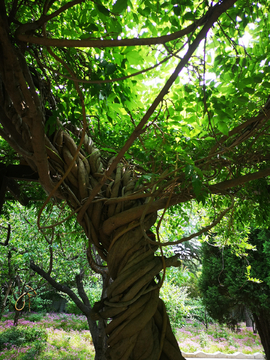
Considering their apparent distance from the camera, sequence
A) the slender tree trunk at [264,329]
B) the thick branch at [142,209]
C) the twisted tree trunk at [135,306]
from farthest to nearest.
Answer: the slender tree trunk at [264,329], the thick branch at [142,209], the twisted tree trunk at [135,306]

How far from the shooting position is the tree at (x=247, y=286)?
495 cm

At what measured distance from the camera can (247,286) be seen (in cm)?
512

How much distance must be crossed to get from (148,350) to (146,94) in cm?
126

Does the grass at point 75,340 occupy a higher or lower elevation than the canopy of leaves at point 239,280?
lower

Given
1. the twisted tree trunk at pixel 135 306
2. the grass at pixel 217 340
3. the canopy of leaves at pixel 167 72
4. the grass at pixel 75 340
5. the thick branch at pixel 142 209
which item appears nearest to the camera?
the canopy of leaves at pixel 167 72

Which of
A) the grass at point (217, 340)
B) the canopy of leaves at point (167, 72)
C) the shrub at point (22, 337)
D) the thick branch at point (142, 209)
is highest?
the canopy of leaves at point (167, 72)

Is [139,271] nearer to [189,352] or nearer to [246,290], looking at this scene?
[246,290]

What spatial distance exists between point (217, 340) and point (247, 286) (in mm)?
5037

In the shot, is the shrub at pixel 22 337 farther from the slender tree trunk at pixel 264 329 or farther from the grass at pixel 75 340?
the slender tree trunk at pixel 264 329

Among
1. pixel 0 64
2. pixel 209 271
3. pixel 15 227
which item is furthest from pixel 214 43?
pixel 209 271

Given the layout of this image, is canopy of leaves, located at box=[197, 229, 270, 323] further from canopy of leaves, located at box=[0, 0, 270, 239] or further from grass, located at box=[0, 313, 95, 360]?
canopy of leaves, located at box=[0, 0, 270, 239]

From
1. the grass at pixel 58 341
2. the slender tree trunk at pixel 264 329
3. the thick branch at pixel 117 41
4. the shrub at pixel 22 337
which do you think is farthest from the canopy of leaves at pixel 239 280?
the shrub at pixel 22 337

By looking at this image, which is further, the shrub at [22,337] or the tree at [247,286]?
the shrub at [22,337]

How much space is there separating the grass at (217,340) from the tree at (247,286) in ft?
9.20
